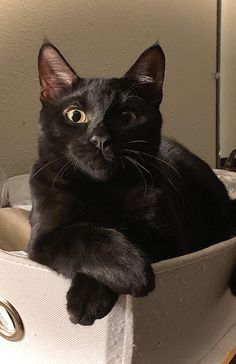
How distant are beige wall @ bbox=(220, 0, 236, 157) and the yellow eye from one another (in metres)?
1.64

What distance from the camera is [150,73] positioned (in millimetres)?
792

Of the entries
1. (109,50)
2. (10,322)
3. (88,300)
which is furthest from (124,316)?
(109,50)

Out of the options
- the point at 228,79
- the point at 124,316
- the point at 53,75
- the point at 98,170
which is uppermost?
the point at 53,75

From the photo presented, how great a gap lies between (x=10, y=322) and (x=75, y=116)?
1.02 feet

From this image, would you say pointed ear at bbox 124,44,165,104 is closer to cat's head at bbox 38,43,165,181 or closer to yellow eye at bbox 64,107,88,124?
cat's head at bbox 38,43,165,181

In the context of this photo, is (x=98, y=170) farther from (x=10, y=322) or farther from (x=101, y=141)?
(x=10, y=322)

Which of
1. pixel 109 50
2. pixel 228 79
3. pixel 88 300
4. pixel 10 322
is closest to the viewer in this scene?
pixel 88 300

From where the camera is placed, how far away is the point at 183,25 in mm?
1973

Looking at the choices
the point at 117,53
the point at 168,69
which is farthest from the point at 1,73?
the point at 168,69

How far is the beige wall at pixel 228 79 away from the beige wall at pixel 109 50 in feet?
0.26

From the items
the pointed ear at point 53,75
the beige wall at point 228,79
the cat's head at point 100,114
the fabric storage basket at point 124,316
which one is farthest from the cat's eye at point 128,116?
the beige wall at point 228,79

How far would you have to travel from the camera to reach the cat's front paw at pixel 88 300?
0.54 metres

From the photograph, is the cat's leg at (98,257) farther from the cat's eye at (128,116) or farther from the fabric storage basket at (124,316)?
the cat's eye at (128,116)

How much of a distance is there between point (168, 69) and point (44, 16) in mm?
631
